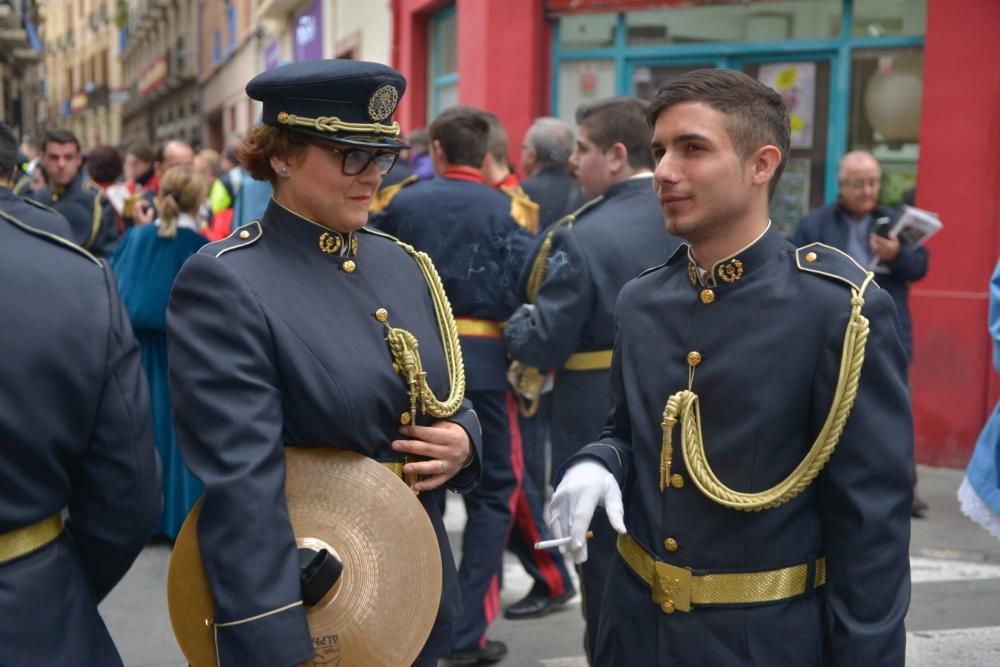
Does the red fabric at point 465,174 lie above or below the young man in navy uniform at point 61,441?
above

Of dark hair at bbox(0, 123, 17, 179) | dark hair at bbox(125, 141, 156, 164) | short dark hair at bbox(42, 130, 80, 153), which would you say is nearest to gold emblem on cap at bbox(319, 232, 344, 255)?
dark hair at bbox(0, 123, 17, 179)

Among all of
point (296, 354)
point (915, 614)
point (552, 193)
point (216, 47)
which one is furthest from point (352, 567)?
point (216, 47)

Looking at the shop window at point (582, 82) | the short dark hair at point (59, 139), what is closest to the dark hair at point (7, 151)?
the short dark hair at point (59, 139)

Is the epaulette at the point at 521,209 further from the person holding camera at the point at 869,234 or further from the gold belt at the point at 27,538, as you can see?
the gold belt at the point at 27,538

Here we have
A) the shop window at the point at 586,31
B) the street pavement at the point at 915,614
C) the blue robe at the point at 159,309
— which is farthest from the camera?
the shop window at the point at 586,31

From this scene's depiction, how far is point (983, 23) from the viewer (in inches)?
292

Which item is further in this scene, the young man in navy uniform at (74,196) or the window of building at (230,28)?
the window of building at (230,28)

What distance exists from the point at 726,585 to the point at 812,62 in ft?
22.5

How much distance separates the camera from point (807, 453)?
2.37 metres

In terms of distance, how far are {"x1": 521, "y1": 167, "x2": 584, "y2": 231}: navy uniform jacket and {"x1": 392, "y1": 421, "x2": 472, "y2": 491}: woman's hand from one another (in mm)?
4051

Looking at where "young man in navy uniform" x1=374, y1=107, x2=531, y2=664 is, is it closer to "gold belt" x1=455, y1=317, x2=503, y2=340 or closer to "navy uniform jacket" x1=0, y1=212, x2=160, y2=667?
"gold belt" x1=455, y1=317, x2=503, y2=340

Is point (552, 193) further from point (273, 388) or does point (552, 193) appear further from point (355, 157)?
point (273, 388)

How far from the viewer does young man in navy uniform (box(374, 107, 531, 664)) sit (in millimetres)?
4855

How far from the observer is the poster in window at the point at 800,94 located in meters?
8.66
